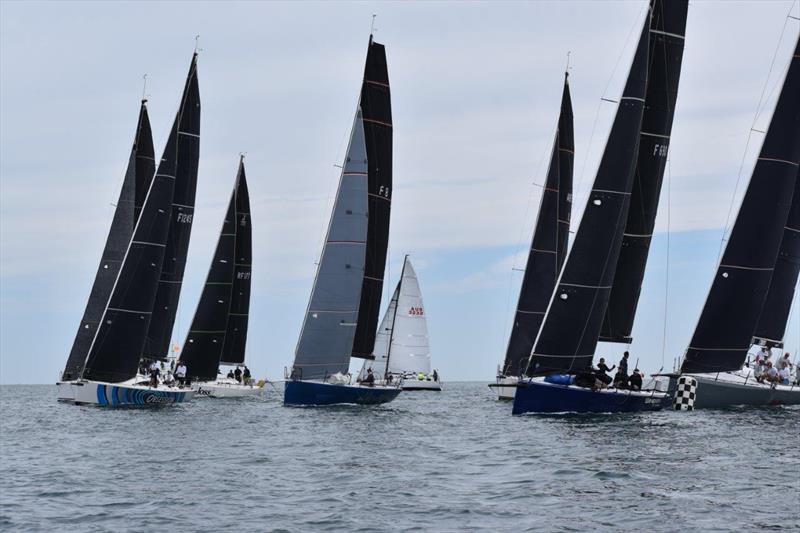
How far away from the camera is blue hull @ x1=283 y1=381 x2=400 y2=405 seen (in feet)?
153

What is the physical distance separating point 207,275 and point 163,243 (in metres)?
14.2

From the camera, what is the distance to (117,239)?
6125 cm

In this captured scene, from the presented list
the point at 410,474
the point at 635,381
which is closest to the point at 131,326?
the point at 635,381

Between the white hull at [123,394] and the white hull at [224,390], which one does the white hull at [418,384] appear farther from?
the white hull at [123,394]

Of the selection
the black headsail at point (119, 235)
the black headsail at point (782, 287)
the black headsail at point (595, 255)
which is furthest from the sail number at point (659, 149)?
the black headsail at point (119, 235)

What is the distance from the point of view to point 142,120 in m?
63.1

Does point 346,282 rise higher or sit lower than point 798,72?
lower

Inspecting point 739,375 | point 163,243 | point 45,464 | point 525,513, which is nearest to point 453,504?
point 525,513

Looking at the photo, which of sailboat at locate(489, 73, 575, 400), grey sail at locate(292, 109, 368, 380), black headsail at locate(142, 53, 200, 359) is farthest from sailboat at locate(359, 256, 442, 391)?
grey sail at locate(292, 109, 368, 380)

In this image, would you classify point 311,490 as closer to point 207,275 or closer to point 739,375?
point 739,375

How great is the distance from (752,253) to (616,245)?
6.33 meters

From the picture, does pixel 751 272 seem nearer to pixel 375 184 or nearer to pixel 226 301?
pixel 375 184

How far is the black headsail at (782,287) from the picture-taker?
48.0 meters

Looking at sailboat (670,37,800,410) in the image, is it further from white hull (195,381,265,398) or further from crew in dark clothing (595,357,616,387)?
white hull (195,381,265,398)
